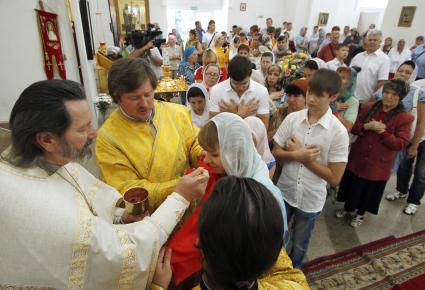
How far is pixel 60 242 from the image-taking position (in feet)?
2.98

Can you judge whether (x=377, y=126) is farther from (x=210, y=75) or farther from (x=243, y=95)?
(x=210, y=75)

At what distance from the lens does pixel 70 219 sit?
0.94 metres

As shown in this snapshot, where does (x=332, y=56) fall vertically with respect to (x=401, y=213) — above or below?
above

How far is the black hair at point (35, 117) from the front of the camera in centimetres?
94

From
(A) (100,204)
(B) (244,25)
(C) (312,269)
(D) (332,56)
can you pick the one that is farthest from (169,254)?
(B) (244,25)

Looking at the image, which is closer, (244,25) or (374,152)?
(374,152)

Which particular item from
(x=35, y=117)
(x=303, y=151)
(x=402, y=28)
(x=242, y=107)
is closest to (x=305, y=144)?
(x=303, y=151)

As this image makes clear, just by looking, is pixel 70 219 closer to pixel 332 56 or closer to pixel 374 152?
pixel 374 152

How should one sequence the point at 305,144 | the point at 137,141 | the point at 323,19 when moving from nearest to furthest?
the point at 137,141
the point at 305,144
the point at 323,19

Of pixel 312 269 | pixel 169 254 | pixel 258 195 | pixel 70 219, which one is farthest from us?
pixel 312 269

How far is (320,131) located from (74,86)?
5.29 feet

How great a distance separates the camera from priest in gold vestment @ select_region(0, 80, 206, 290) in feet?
2.91

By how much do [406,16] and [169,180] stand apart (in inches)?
428

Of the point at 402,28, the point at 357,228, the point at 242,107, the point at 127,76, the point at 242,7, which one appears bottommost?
the point at 357,228
